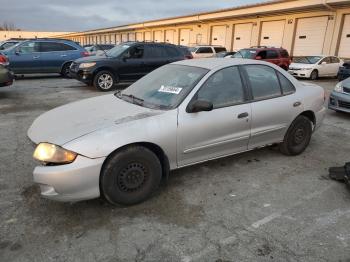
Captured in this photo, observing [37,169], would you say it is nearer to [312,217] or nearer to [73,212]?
[73,212]

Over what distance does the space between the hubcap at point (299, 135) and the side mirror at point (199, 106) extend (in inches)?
76.1

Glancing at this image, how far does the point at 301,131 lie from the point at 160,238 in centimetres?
309

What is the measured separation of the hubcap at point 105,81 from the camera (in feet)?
36.3

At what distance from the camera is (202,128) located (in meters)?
3.77

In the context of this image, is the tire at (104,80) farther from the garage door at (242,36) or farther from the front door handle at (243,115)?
the garage door at (242,36)

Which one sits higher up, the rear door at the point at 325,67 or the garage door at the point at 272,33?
the garage door at the point at 272,33

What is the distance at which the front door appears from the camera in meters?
3.70

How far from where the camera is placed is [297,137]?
16.4ft

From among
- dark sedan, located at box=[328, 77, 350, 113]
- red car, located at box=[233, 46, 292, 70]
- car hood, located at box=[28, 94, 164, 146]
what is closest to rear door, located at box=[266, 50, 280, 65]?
red car, located at box=[233, 46, 292, 70]

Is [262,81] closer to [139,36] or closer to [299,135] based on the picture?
[299,135]

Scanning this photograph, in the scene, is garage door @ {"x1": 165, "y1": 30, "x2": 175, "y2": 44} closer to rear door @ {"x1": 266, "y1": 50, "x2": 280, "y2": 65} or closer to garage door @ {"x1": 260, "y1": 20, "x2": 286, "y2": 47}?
garage door @ {"x1": 260, "y1": 20, "x2": 286, "y2": 47}

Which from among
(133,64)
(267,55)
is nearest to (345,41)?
(267,55)

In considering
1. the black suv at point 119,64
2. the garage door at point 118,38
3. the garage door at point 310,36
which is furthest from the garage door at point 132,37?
the black suv at point 119,64

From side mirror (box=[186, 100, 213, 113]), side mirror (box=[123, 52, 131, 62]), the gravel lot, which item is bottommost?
the gravel lot
